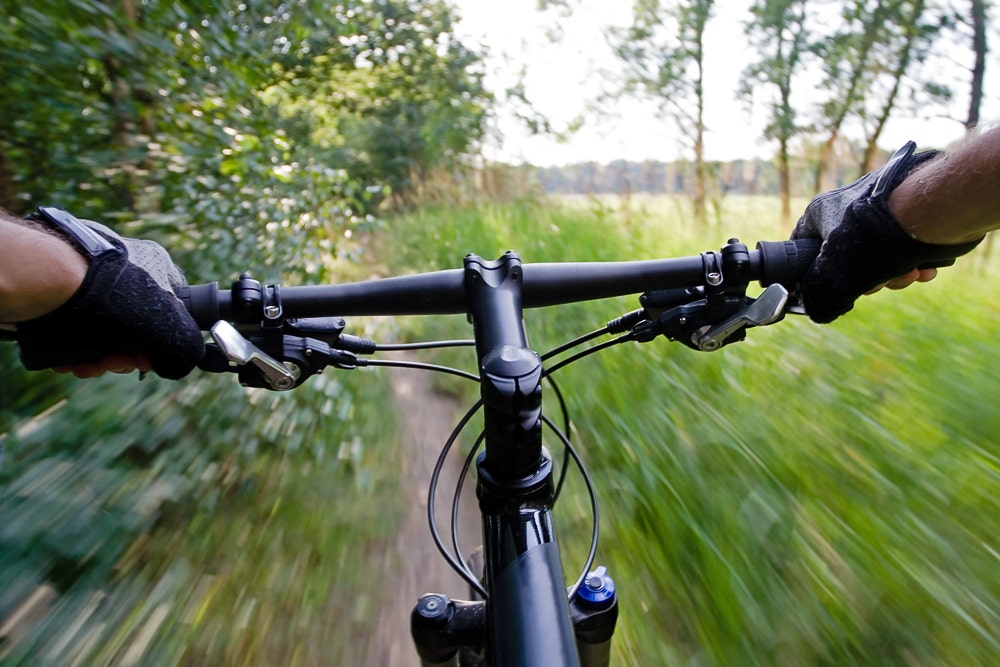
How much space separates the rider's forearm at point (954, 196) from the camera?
3.13 feet

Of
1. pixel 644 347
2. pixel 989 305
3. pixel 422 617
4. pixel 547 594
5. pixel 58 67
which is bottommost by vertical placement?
pixel 644 347

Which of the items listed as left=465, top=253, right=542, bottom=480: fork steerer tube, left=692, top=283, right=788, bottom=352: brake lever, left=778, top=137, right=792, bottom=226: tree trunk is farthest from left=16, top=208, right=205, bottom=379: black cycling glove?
left=778, top=137, right=792, bottom=226: tree trunk

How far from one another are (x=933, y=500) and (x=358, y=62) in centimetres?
1112

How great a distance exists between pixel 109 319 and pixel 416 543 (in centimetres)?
223

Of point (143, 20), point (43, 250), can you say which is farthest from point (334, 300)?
point (143, 20)

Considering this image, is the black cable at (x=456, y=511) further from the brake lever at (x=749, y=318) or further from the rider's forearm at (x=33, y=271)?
the rider's forearm at (x=33, y=271)

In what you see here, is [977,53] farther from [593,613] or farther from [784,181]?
[593,613]

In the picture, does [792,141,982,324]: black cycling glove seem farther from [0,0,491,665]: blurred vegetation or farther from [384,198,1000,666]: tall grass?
[0,0,491,665]: blurred vegetation

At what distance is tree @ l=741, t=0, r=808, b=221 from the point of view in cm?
677

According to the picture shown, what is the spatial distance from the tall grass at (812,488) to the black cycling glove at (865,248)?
3.33 ft

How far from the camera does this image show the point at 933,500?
1.87 m

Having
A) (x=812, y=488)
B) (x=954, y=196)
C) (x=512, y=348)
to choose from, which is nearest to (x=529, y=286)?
(x=512, y=348)

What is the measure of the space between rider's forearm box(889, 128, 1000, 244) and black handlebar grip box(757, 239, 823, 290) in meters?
0.18

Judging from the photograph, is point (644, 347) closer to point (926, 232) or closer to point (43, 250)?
point (926, 232)
